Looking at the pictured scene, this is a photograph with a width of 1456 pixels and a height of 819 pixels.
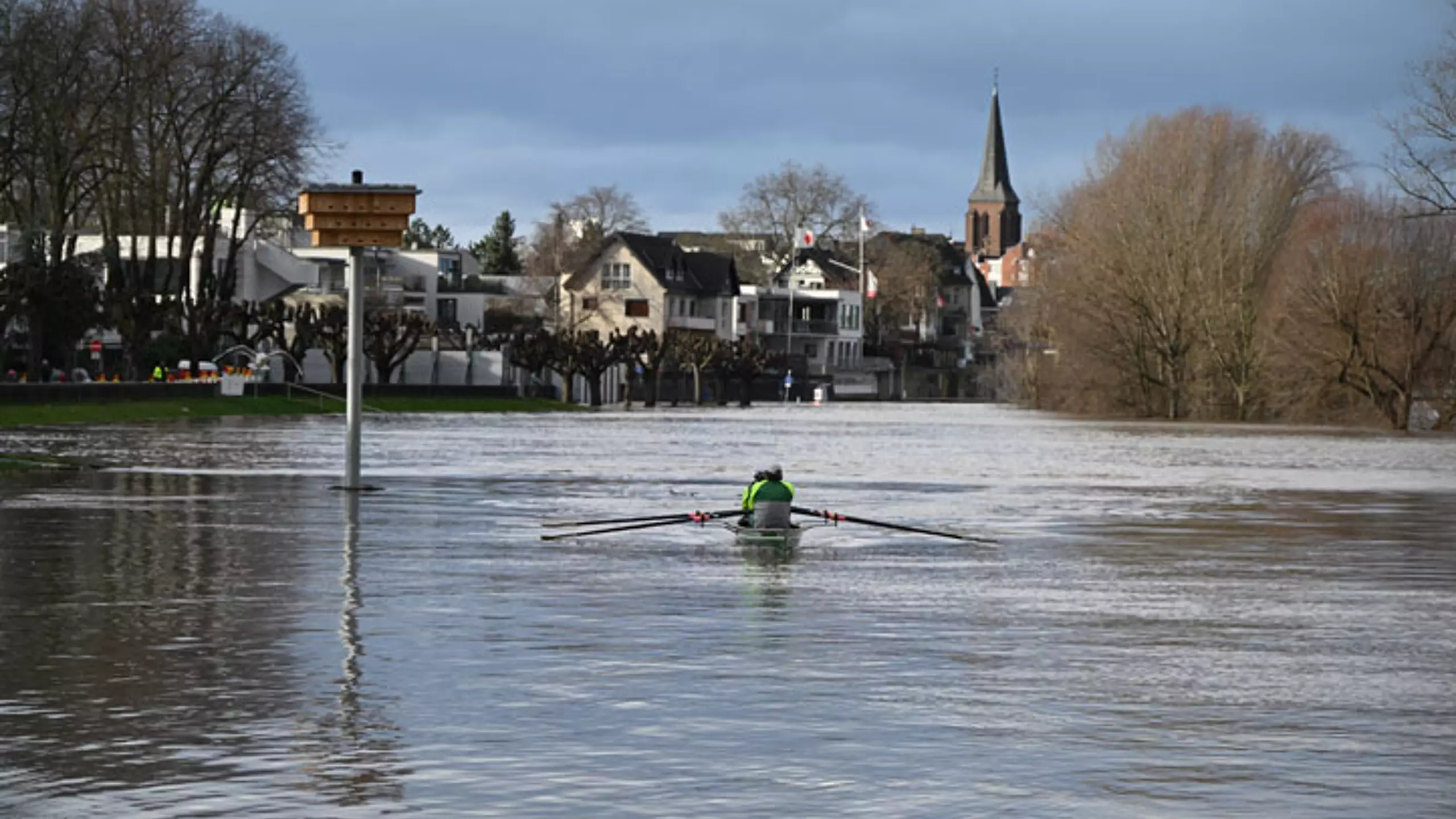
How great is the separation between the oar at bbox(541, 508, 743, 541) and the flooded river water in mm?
295

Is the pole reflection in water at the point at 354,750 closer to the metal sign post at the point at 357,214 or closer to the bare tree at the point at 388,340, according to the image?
the metal sign post at the point at 357,214

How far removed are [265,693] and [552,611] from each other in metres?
5.03

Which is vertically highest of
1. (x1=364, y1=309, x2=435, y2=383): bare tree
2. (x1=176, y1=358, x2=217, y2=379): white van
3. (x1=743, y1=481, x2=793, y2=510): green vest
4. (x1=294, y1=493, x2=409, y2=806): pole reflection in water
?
(x1=364, y1=309, x2=435, y2=383): bare tree

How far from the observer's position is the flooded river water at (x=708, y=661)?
428 inches

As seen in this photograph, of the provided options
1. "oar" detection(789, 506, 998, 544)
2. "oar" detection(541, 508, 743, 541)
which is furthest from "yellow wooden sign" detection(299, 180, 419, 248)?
"oar" detection(789, 506, 998, 544)

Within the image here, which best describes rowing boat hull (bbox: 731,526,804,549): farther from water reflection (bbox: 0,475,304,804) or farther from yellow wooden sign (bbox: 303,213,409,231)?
yellow wooden sign (bbox: 303,213,409,231)

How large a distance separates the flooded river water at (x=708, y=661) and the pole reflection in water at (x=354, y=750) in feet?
0.10

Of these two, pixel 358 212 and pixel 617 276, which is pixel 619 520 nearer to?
pixel 358 212

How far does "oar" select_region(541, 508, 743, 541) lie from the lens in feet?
87.2

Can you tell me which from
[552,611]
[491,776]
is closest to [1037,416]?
[552,611]

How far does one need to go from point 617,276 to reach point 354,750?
568 feet

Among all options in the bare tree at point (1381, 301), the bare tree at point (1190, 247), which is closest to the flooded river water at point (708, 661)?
the bare tree at point (1381, 301)

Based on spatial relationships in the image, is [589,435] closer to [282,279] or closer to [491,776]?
[491,776]

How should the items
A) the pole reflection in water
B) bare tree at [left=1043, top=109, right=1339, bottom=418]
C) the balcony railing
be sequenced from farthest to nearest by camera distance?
the balcony railing
bare tree at [left=1043, top=109, right=1339, bottom=418]
the pole reflection in water
